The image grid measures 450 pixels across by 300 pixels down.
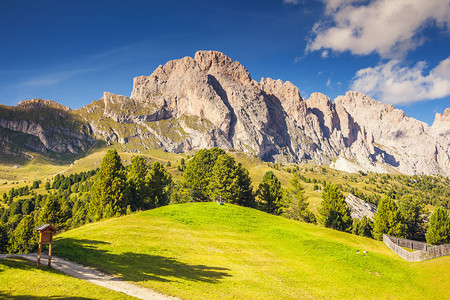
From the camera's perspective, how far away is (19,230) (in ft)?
249

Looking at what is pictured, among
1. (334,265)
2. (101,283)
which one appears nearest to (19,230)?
(101,283)

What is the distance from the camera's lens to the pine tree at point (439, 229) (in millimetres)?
70688

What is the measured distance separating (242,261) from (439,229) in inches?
2708

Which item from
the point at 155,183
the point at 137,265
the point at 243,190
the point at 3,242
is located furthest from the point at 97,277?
the point at 3,242

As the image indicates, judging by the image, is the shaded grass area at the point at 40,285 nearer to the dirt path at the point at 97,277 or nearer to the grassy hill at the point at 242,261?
the dirt path at the point at 97,277

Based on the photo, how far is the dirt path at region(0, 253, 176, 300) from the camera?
2050cm

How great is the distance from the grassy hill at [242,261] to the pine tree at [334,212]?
95.7 ft

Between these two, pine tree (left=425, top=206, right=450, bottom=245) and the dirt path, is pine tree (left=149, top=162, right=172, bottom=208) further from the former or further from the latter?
pine tree (left=425, top=206, right=450, bottom=245)

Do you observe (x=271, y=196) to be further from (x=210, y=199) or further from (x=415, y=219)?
(x=415, y=219)

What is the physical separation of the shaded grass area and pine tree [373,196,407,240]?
7853 cm

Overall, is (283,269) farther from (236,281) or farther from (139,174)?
(139,174)


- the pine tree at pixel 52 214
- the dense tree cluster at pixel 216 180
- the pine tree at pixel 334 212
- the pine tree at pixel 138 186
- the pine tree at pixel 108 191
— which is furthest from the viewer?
the pine tree at pixel 334 212

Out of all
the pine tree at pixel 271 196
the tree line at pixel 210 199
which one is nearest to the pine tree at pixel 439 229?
the tree line at pixel 210 199

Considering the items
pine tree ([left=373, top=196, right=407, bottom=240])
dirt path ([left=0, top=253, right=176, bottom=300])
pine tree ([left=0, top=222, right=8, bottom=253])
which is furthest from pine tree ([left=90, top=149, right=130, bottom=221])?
pine tree ([left=373, top=196, right=407, bottom=240])
